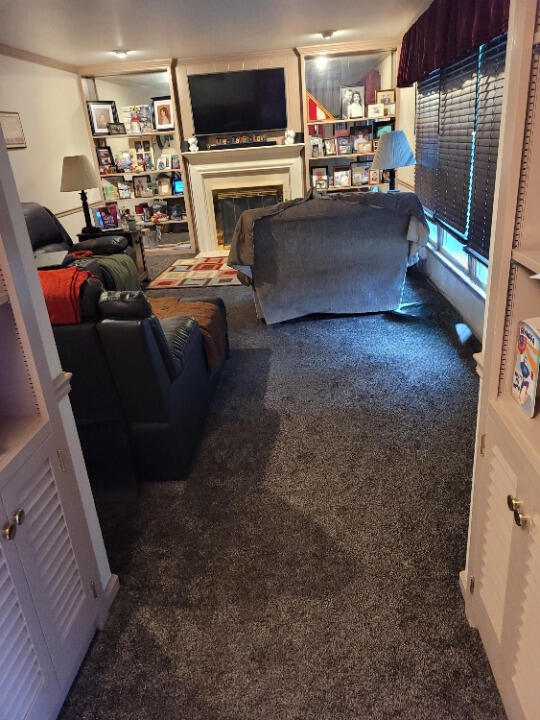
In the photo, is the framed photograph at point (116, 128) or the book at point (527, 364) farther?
the framed photograph at point (116, 128)

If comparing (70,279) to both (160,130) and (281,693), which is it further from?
(160,130)

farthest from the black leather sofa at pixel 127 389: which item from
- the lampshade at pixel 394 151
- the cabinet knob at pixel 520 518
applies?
the lampshade at pixel 394 151

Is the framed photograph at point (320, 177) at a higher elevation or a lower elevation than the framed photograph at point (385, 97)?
lower

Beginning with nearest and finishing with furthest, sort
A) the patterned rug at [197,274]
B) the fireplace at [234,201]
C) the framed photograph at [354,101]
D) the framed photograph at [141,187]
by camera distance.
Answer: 1. the patterned rug at [197,274]
2. the framed photograph at [354,101]
3. the fireplace at [234,201]
4. the framed photograph at [141,187]

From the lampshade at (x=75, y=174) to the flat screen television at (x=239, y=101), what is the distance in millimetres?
1843

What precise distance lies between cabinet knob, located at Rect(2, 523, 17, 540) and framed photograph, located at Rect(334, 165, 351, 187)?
6.06 meters

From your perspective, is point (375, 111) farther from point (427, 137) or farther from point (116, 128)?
point (116, 128)

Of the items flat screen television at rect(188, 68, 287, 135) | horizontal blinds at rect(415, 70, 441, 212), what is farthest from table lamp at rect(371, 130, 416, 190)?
flat screen television at rect(188, 68, 287, 135)

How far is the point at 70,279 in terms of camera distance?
1836 mm

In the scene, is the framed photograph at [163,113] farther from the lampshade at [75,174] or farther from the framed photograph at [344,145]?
the framed photograph at [344,145]

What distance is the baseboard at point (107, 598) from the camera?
5.04ft

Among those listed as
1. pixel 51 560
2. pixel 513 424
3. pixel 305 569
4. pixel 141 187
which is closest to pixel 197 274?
pixel 141 187

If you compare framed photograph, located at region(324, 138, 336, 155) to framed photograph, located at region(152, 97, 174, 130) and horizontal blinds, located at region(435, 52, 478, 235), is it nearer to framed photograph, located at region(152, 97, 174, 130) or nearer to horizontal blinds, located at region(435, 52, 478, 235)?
framed photograph, located at region(152, 97, 174, 130)

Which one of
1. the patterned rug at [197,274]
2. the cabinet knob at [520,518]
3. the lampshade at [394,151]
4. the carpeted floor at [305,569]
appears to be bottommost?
the carpeted floor at [305,569]
